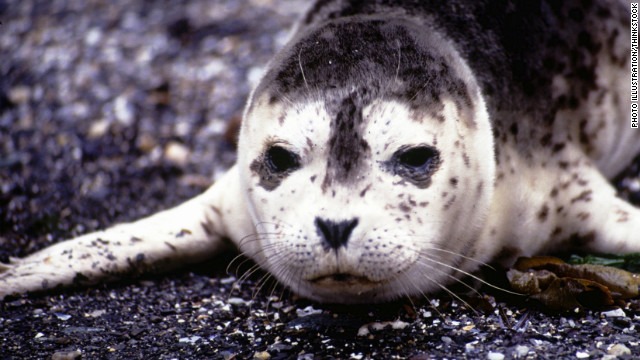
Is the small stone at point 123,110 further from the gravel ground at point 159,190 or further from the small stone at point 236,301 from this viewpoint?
the small stone at point 236,301

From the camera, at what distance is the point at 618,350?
2.42 metres

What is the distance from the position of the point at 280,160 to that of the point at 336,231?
49cm

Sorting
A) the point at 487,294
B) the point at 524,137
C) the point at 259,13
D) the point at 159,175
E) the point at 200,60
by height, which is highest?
the point at 259,13

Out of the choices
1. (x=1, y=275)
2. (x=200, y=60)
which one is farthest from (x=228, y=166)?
(x=1, y=275)

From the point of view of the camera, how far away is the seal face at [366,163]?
8.09 feet

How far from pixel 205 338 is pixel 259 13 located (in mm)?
4744

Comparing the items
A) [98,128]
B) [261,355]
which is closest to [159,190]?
[98,128]

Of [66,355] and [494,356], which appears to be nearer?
[494,356]

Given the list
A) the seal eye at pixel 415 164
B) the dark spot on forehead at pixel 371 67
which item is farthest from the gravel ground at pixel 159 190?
the dark spot on forehead at pixel 371 67

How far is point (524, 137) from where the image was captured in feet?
11.2

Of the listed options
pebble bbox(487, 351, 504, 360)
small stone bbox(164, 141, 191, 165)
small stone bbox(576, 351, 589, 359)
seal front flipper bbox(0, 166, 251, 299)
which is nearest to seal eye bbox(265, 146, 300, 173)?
seal front flipper bbox(0, 166, 251, 299)

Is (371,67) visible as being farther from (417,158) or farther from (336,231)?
(336,231)

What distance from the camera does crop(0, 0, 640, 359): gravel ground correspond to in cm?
263

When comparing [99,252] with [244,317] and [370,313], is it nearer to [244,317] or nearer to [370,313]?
[244,317]
